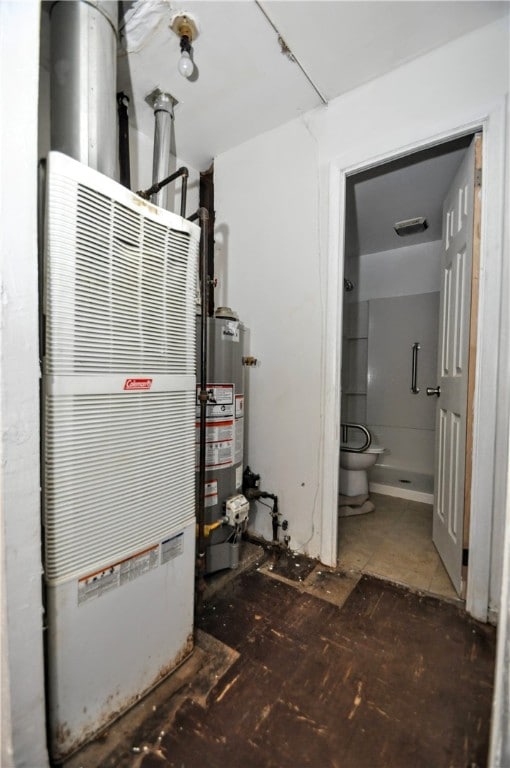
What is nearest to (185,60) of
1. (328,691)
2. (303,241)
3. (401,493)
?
(303,241)

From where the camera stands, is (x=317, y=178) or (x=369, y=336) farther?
(x=369, y=336)

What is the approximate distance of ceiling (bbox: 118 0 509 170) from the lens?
1.23m

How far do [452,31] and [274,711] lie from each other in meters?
2.63

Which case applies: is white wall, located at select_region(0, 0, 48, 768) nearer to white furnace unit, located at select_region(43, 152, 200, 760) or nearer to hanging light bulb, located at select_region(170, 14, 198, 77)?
white furnace unit, located at select_region(43, 152, 200, 760)

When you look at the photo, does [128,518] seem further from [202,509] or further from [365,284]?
[365,284]

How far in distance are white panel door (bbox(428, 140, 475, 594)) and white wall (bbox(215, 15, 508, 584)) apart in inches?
14.0

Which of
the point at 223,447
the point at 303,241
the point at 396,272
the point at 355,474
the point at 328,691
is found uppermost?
the point at 396,272

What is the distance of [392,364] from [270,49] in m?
2.54

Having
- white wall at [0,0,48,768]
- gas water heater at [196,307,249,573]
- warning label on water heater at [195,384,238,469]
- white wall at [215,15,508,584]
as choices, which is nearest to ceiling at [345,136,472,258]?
white wall at [215,15,508,584]

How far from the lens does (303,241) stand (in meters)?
1.77

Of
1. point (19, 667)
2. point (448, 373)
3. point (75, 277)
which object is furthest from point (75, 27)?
point (448, 373)

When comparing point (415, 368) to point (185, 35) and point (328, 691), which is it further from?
point (185, 35)

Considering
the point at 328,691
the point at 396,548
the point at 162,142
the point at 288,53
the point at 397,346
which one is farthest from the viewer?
the point at 397,346

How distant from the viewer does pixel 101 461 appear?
0.87m
